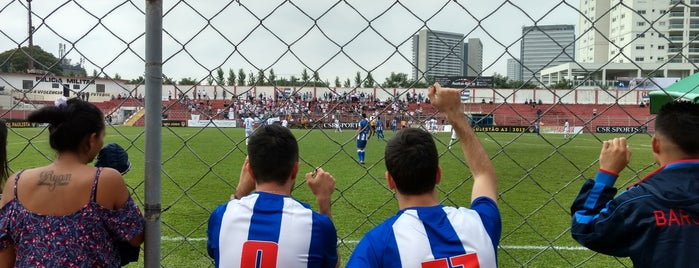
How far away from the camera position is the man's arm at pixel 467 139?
1.81 m

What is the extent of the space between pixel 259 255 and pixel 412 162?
2.00ft

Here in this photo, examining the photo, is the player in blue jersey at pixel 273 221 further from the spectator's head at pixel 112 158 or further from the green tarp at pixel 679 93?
the green tarp at pixel 679 93

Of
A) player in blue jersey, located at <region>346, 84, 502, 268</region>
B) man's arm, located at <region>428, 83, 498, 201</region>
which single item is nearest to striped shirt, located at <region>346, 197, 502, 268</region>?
player in blue jersey, located at <region>346, 84, 502, 268</region>

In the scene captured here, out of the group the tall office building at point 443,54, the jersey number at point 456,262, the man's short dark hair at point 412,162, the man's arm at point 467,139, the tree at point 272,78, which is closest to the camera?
the jersey number at point 456,262

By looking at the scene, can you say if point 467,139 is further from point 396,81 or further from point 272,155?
point 396,81

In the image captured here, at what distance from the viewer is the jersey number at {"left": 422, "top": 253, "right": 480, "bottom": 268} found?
1.58 meters

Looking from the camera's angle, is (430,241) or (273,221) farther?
(273,221)

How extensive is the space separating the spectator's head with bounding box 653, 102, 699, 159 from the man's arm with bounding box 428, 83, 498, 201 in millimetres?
621

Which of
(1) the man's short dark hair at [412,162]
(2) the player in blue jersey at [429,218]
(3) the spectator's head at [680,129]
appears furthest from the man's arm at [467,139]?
(3) the spectator's head at [680,129]

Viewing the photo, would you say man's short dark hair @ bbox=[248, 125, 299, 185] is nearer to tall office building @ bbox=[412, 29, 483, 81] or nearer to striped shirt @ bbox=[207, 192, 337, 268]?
striped shirt @ bbox=[207, 192, 337, 268]

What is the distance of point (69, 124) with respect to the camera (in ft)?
6.09

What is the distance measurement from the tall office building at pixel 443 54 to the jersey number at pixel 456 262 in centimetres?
74

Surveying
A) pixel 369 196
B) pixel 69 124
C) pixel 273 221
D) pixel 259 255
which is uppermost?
pixel 69 124

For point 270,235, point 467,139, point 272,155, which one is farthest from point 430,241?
point 272,155
